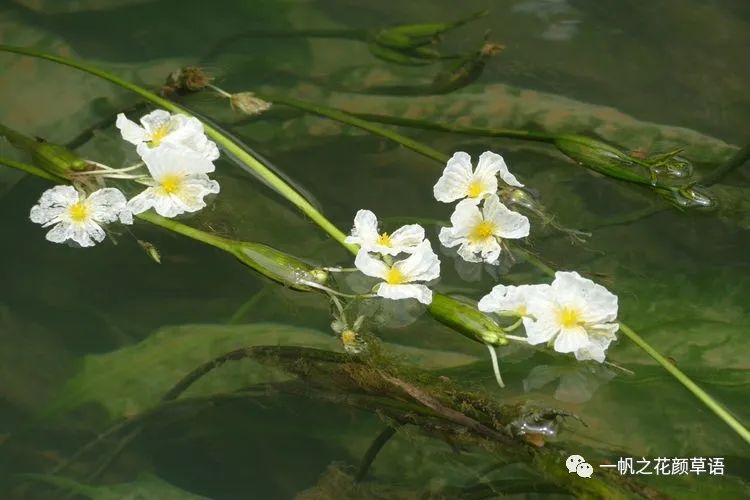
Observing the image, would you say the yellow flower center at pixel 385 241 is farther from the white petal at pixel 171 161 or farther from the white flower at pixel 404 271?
the white petal at pixel 171 161

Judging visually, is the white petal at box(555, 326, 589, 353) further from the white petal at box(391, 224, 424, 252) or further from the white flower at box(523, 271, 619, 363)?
the white petal at box(391, 224, 424, 252)

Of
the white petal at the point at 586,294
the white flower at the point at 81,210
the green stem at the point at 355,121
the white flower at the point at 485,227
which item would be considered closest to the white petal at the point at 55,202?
the white flower at the point at 81,210

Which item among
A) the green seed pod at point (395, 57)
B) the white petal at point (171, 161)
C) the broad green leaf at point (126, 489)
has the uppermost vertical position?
the green seed pod at point (395, 57)

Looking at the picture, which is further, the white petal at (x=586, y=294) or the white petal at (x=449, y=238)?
the white petal at (x=449, y=238)

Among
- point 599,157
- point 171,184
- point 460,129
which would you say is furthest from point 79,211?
point 599,157

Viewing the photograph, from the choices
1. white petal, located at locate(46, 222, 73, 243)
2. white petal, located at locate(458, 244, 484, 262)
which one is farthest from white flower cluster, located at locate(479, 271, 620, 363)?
white petal, located at locate(46, 222, 73, 243)

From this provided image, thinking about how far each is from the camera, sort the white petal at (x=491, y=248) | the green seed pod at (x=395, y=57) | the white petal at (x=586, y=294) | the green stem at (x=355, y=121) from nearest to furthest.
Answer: the white petal at (x=586, y=294)
the white petal at (x=491, y=248)
the green stem at (x=355, y=121)
the green seed pod at (x=395, y=57)

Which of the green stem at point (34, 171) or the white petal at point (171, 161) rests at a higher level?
the green stem at point (34, 171)
